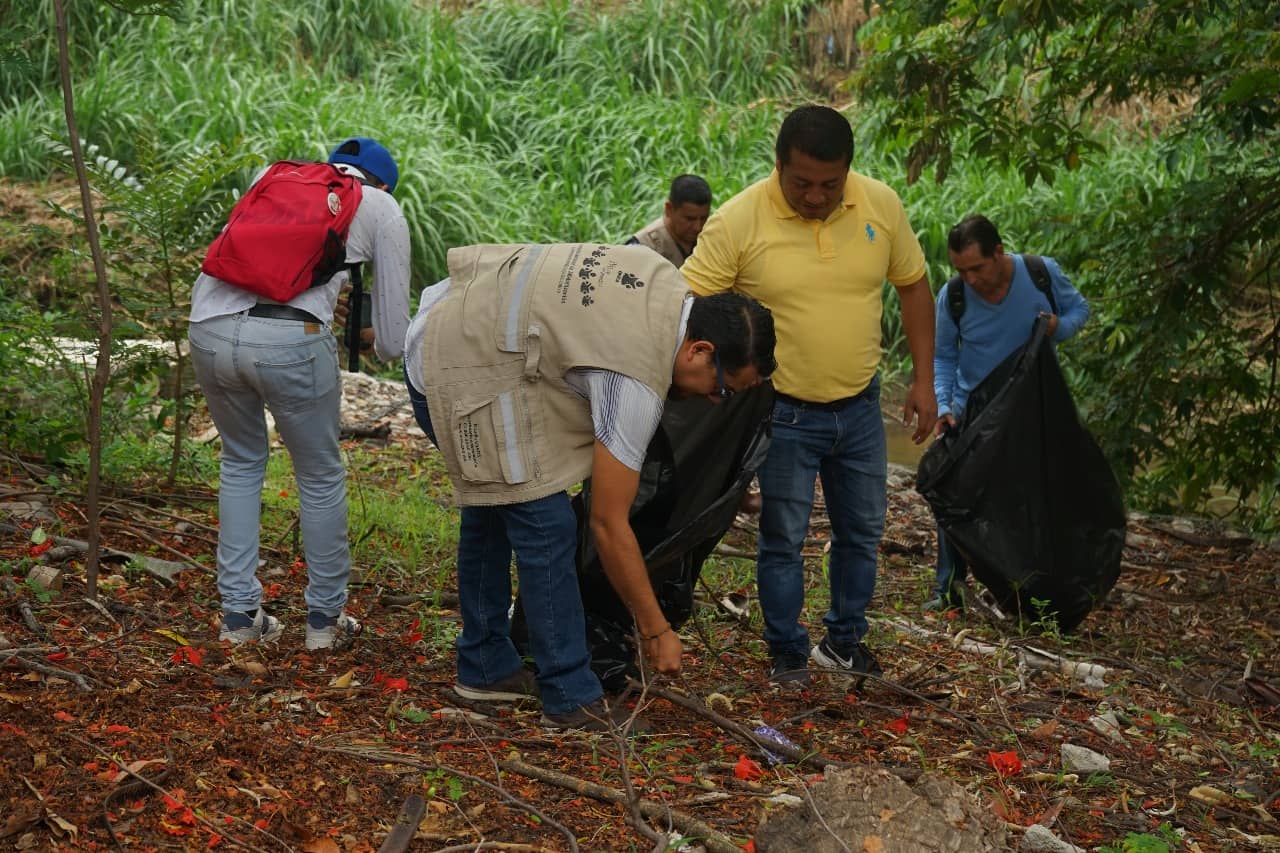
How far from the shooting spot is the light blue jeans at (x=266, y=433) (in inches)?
149

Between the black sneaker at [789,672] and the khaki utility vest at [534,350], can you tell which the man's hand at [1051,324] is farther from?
the khaki utility vest at [534,350]

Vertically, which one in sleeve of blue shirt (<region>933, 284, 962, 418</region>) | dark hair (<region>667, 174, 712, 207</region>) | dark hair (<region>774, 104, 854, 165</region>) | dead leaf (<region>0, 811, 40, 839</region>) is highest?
dark hair (<region>774, 104, 854, 165</region>)

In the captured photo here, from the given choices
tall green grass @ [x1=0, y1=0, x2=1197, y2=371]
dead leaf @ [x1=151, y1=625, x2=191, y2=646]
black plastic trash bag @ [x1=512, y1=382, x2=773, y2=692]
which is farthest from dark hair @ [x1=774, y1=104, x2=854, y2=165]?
tall green grass @ [x1=0, y1=0, x2=1197, y2=371]

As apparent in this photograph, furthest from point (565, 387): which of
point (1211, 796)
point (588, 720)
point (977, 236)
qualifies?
point (977, 236)

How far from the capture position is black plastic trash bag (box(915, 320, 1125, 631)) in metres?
5.04

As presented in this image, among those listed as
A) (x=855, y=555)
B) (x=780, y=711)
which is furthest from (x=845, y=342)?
(x=780, y=711)

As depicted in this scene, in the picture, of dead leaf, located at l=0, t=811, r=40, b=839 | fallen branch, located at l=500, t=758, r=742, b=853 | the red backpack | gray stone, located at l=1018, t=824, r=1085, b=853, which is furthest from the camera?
the red backpack

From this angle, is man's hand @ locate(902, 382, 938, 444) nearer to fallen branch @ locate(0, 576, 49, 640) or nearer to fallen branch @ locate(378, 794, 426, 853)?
fallen branch @ locate(378, 794, 426, 853)

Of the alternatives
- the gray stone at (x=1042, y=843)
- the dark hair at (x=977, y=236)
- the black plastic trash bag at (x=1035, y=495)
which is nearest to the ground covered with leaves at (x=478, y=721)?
the gray stone at (x=1042, y=843)

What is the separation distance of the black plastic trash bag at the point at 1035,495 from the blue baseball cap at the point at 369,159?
7.49 ft

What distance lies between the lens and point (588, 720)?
355 centimetres

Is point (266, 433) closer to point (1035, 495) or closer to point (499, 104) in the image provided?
point (1035, 495)

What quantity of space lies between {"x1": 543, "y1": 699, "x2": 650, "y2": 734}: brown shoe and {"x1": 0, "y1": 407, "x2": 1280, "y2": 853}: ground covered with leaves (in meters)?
0.04

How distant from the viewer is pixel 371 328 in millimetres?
4125
